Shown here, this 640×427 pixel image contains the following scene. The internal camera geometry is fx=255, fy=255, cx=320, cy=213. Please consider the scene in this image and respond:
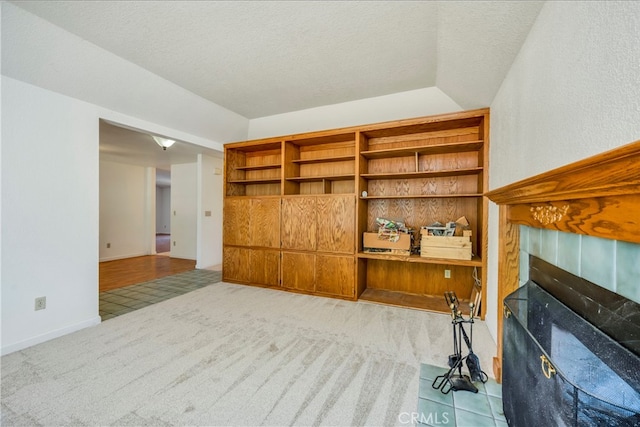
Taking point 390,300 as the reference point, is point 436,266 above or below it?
above

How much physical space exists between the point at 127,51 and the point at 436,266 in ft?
12.9

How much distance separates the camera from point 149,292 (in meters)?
3.52

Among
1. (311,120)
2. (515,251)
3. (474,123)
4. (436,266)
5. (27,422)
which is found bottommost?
(27,422)

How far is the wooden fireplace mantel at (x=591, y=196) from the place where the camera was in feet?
1.92

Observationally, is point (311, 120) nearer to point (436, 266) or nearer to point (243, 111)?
point (243, 111)

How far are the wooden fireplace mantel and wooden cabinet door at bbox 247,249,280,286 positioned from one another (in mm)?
2963

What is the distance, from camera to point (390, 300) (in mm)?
3156

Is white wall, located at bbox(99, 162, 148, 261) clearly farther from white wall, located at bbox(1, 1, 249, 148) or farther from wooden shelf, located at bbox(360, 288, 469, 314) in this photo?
wooden shelf, located at bbox(360, 288, 469, 314)

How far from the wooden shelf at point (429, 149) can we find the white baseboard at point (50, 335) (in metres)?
3.43

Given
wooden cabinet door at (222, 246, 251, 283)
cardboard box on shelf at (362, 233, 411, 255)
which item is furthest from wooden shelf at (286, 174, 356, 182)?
wooden cabinet door at (222, 246, 251, 283)

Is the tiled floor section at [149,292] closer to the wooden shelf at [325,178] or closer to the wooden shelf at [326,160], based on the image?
the wooden shelf at [325,178]

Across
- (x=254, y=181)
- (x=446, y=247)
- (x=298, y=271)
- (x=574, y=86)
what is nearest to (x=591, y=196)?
(x=574, y=86)

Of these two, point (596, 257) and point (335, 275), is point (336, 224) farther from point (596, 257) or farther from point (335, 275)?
point (596, 257)

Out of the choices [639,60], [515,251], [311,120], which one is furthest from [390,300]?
[639,60]
